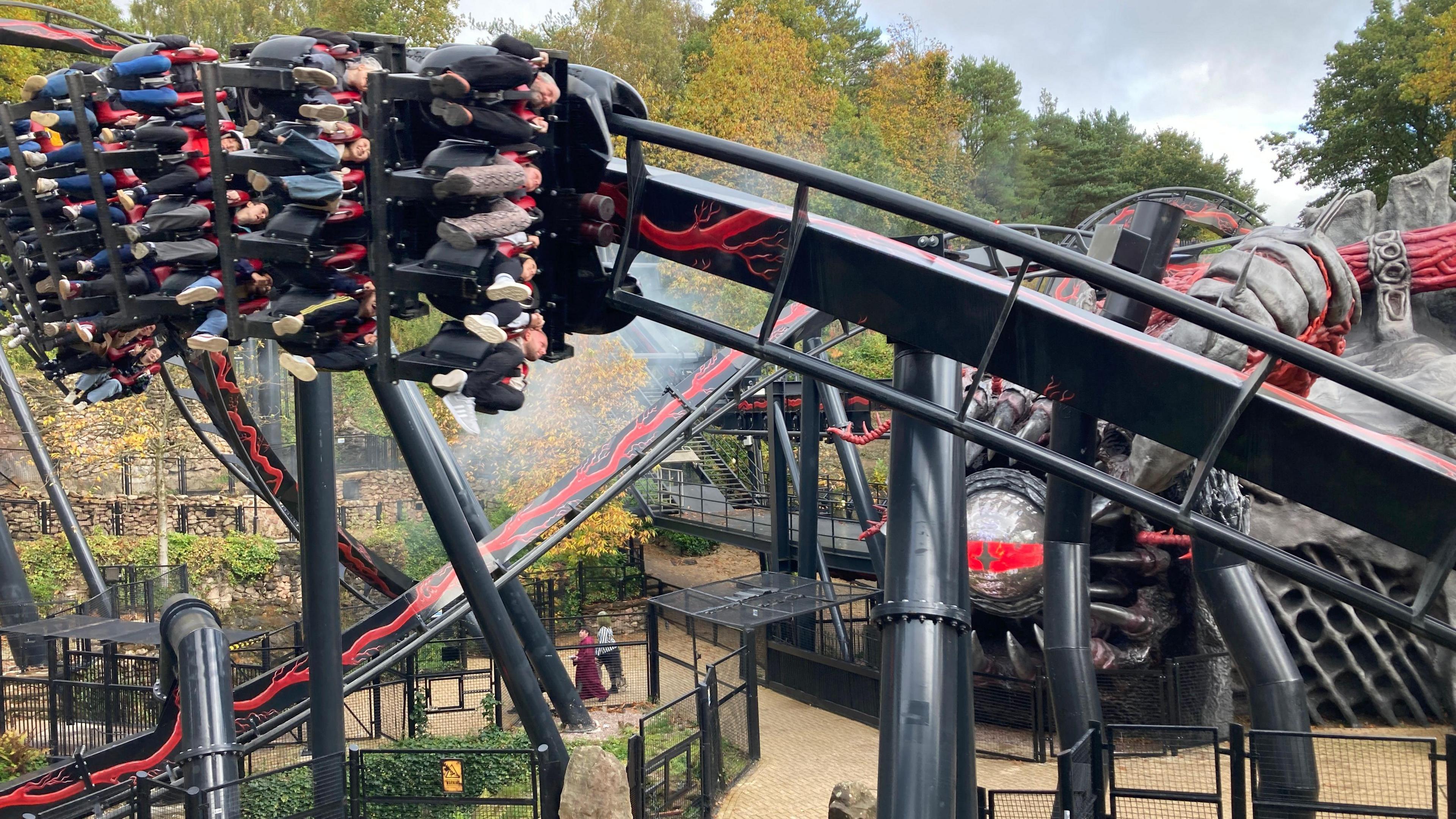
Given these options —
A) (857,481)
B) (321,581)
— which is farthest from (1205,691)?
(321,581)

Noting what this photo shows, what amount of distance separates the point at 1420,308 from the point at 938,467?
46.4 ft

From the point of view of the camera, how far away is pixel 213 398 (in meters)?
9.12

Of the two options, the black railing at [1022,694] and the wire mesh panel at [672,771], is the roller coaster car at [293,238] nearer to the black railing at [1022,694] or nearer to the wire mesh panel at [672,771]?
the wire mesh panel at [672,771]

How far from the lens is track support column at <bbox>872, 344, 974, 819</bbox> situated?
4.00 metres

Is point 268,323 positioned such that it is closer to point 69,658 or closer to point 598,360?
point 69,658

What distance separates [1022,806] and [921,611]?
610 cm

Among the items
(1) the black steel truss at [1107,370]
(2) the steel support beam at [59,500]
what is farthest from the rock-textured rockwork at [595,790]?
(2) the steel support beam at [59,500]

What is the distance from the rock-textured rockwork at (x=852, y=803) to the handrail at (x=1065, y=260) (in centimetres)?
746

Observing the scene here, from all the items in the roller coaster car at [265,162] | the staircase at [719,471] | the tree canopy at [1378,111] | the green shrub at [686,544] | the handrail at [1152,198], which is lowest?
the roller coaster car at [265,162]

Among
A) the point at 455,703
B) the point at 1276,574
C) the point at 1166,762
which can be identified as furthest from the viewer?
the point at 455,703

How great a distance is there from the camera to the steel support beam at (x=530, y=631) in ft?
41.4

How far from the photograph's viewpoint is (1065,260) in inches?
137

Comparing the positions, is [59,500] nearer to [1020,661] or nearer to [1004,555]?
[1004,555]

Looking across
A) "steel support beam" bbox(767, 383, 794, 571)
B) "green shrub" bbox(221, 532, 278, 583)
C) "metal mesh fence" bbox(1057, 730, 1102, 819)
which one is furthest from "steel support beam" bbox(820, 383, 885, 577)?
"green shrub" bbox(221, 532, 278, 583)
